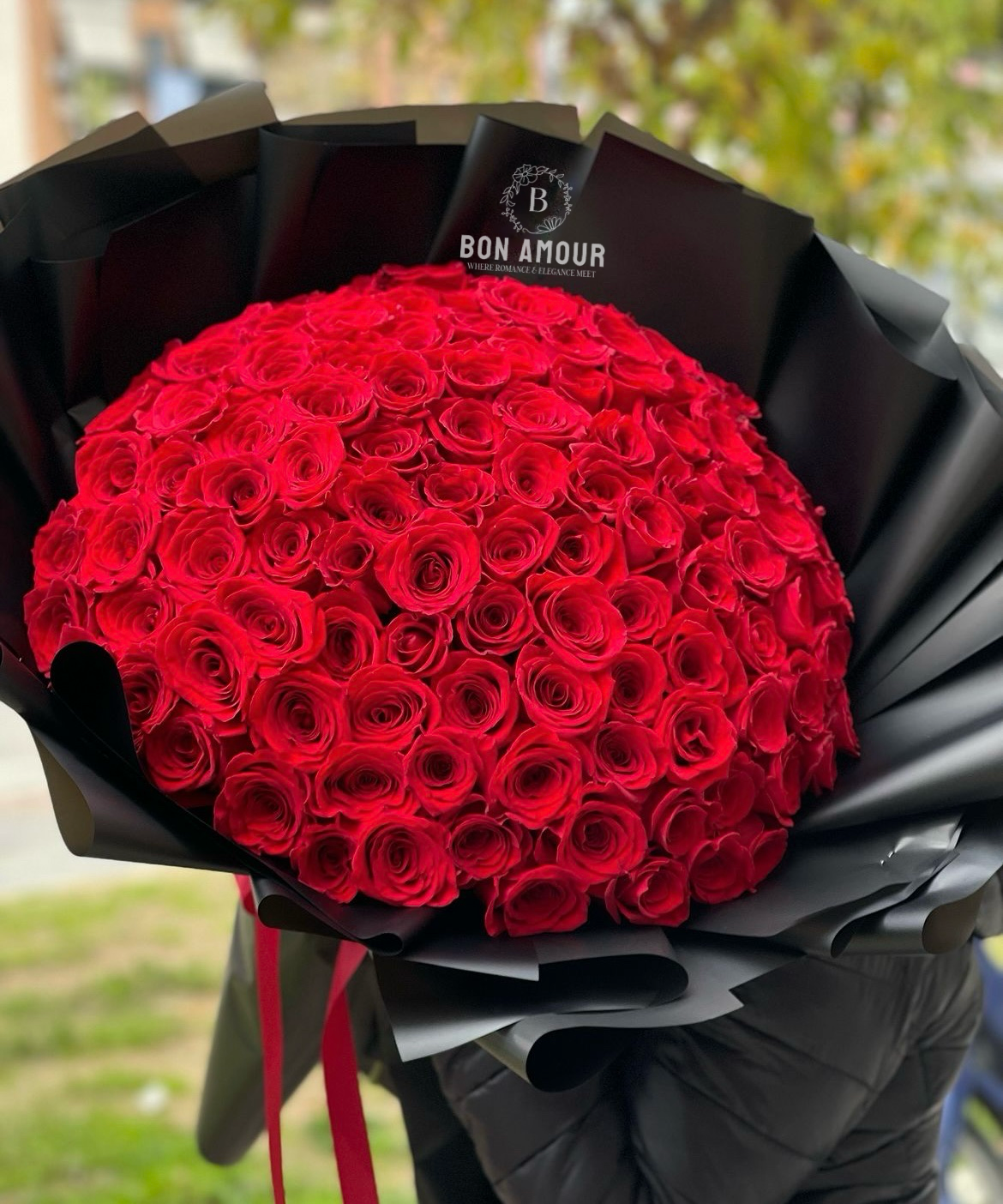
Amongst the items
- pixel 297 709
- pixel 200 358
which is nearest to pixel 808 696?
pixel 297 709

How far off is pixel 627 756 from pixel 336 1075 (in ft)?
0.79

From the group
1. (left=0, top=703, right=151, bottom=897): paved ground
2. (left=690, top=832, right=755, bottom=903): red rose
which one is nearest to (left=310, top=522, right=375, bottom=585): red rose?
(left=690, top=832, right=755, bottom=903): red rose

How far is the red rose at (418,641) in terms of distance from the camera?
59cm

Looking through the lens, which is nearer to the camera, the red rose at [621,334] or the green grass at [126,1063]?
the red rose at [621,334]

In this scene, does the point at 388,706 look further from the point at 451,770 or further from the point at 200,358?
the point at 200,358

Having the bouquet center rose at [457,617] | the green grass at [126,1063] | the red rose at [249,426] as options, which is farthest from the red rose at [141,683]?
the green grass at [126,1063]

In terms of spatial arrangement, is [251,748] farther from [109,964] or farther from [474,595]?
[109,964]

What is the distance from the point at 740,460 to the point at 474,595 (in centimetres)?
18

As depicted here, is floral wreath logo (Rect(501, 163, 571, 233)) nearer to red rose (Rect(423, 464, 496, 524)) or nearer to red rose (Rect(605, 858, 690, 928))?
red rose (Rect(423, 464, 496, 524))

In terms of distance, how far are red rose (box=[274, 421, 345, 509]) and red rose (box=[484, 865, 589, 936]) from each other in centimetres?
19

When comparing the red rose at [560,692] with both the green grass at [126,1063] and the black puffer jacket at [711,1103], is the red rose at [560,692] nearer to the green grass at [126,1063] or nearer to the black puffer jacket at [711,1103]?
the black puffer jacket at [711,1103]

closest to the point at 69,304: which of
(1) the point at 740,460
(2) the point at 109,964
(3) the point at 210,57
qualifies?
(1) the point at 740,460

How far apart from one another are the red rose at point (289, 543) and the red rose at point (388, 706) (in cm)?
6

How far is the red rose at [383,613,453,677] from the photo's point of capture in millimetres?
594
